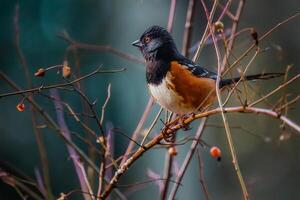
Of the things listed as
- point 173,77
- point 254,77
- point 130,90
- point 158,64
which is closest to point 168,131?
point 254,77

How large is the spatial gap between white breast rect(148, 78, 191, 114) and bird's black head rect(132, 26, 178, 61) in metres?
0.22

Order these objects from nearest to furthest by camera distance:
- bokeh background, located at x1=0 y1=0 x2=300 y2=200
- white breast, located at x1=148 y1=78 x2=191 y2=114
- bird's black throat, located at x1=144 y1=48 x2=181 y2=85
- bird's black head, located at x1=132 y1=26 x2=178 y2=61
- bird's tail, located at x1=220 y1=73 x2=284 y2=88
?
bird's tail, located at x1=220 y1=73 x2=284 y2=88
white breast, located at x1=148 y1=78 x2=191 y2=114
bird's black throat, located at x1=144 y1=48 x2=181 y2=85
bird's black head, located at x1=132 y1=26 x2=178 y2=61
bokeh background, located at x1=0 y1=0 x2=300 y2=200

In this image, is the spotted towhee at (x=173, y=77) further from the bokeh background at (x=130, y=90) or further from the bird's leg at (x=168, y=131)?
the bokeh background at (x=130, y=90)

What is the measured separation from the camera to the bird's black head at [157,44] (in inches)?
108

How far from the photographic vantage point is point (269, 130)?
5844 mm

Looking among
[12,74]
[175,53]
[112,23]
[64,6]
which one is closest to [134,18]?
[112,23]

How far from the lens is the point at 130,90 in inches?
255

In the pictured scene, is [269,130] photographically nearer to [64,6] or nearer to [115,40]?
[115,40]

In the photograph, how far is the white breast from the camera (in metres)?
2.42

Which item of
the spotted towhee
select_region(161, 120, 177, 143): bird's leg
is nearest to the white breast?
Result: the spotted towhee

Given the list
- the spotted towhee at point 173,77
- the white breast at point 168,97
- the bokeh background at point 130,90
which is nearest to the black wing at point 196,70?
the spotted towhee at point 173,77

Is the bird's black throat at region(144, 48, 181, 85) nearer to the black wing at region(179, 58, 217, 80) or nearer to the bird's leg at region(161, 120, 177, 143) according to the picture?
the black wing at region(179, 58, 217, 80)

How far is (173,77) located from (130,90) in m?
3.90

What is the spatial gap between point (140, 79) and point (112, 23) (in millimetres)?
870
